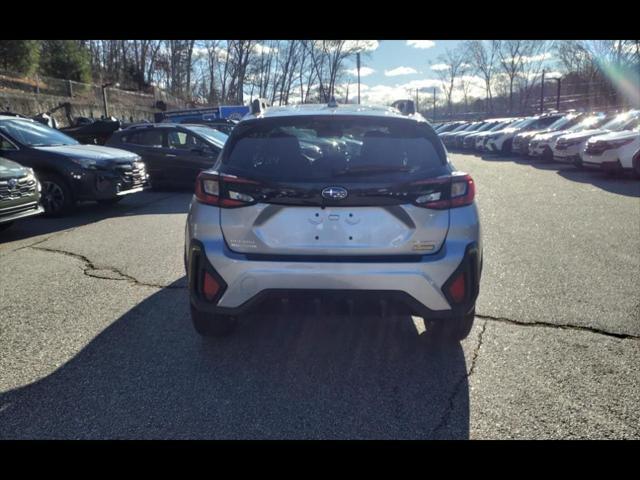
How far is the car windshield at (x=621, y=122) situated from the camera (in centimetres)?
1333

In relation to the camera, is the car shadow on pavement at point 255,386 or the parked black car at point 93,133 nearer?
the car shadow on pavement at point 255,386

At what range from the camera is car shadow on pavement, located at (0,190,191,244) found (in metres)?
7.47

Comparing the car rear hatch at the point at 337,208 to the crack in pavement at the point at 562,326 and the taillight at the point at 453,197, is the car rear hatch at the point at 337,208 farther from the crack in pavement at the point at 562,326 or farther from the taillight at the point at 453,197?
the crack in pavement at the point at 562,326

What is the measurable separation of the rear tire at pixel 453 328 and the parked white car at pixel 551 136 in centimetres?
1435

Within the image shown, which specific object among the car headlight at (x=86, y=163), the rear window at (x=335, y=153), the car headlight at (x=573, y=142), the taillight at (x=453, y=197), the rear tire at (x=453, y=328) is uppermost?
the rear window at (x=335, y=153)

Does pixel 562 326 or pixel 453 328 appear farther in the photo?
pixel 562 326

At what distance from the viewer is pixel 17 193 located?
6574mm

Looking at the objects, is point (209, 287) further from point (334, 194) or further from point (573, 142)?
point (573, 142)

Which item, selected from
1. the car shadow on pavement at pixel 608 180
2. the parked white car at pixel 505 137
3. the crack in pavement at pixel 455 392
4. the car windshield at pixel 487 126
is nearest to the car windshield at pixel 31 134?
the crack in pavement at pixel 455 392

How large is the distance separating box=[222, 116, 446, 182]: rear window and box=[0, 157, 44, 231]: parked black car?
479 cm

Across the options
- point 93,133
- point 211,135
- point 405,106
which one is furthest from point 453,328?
point 93,133

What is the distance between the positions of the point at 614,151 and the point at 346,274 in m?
11.5

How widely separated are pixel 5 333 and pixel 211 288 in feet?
6.36

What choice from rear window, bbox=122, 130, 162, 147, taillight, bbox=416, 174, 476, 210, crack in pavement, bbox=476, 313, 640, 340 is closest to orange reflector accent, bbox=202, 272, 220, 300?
taillight, bbox=416, 174, 476, 210
